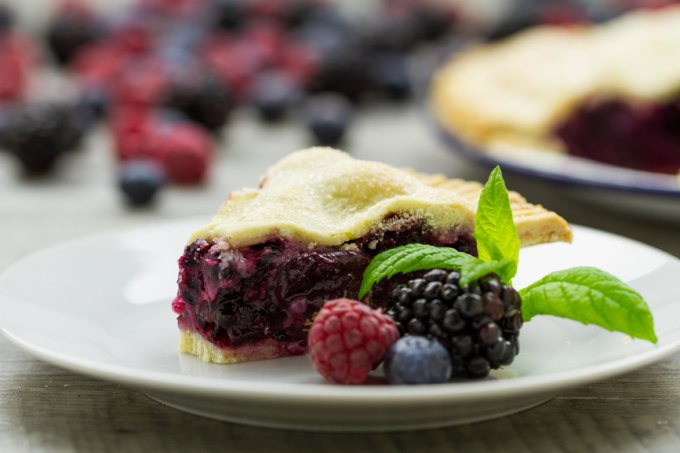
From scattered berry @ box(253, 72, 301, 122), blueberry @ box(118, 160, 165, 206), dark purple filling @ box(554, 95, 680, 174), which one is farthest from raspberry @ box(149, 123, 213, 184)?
dark purple filling @ box(554, 95, 680, 174)

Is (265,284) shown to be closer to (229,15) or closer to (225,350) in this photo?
(225,350)

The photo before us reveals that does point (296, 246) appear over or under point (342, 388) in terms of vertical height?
over

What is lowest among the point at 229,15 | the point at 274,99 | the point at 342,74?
the point at 274,99

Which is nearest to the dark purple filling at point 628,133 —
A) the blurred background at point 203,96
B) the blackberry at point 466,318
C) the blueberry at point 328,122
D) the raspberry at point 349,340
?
the blurred background at point 203,96

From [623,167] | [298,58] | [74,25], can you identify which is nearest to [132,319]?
[623,167]

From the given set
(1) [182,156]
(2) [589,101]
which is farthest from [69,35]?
(2) [589,101]

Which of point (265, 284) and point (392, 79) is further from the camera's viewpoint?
point (392, 79)

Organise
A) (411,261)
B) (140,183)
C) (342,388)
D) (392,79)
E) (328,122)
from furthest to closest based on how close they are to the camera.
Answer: (392,79) < (328,122) < (140,183) < (411,261) < (342,388)
